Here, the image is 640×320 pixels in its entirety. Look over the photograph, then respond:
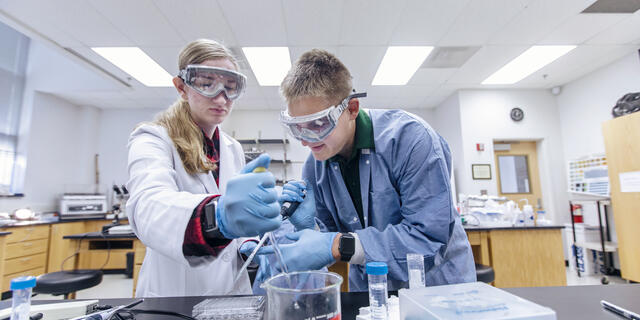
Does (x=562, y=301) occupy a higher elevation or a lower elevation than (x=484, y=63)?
lower

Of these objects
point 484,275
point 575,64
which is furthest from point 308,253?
point 575,64

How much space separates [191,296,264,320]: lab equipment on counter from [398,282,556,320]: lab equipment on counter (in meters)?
0.31

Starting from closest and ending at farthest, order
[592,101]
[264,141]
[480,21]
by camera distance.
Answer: [480,21] < [592,101] < [264,141]

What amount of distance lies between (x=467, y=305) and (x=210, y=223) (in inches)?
19.3

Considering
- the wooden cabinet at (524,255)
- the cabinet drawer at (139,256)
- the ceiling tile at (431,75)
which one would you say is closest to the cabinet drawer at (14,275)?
the cabinet drawer at (139,256)

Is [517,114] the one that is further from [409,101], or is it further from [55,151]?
[55,151]

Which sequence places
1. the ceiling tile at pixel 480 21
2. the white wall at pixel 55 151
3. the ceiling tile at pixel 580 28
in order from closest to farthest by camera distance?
1. the ceiling tile at pixel 480 21
2. the ceiling tile at pixel 580 28
3. the white wall at pixel 55 151

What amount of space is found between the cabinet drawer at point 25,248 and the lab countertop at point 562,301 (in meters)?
3.38

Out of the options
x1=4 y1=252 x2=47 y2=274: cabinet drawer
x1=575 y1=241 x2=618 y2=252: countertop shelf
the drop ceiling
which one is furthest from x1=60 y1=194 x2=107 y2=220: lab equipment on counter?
x1=575 y1=241 x2=618 y2=252: countertop shelf

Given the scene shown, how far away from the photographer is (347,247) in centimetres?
82

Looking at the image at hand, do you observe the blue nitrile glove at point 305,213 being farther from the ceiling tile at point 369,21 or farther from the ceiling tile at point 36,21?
the ceiling tile at point 36,21

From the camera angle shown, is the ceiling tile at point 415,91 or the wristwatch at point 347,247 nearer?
the wristwatch at point 347,247

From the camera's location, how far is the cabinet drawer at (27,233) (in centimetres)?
308

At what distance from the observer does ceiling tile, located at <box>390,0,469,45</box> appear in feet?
8.82
